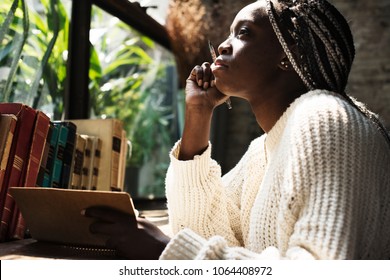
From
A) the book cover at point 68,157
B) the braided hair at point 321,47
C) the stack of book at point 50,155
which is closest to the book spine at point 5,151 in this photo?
the stack of book at point 50,155

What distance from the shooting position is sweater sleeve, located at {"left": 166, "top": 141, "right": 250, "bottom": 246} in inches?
50.8

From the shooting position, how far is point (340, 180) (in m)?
0.81

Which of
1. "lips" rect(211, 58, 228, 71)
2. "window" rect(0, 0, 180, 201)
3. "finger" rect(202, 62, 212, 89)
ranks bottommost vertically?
"lips" rect(211, 58, 228, 71)

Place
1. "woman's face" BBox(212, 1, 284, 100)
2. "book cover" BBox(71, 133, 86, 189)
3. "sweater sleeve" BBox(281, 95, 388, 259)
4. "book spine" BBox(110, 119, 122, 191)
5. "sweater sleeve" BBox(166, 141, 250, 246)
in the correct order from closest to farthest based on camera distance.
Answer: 1. "sweater sleeve" BBox(281, 95, 388, 259)
2. "woman's face" BBox(212, 1, 284, 100)
3. "sweater sleeve" BBox(166, 141, 250, 246)
4. "book cover" BBox(71, 133, 86, 189)
5. "book spine" BBox(110, 119, 122, 191)

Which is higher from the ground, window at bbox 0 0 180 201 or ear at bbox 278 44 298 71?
window at bbox 0 0 180 201

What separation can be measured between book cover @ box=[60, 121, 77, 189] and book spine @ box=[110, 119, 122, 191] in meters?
0.27

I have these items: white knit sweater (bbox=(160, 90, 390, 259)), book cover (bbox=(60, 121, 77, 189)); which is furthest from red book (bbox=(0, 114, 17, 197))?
white knit sweater (bbox=(160, 90, 390, 259))

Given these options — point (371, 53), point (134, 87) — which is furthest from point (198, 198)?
point (371, 53)

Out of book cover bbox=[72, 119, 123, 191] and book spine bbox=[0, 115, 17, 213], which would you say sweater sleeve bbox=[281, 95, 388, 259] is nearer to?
book spine bbox=[0, 115, 17, 213]

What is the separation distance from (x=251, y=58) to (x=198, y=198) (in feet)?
1.37

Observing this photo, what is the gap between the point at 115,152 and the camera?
1943mm

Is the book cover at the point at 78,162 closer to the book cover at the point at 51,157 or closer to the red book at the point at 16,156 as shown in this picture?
the book cover at the point at 51,157

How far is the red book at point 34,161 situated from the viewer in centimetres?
135

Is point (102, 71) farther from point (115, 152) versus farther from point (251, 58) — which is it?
point (251, 58)
